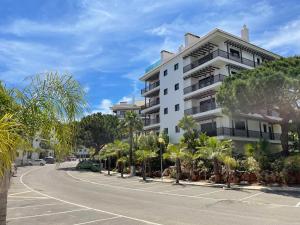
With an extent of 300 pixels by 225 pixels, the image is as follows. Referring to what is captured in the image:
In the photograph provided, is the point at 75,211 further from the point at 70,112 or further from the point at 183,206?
the point at 70,112

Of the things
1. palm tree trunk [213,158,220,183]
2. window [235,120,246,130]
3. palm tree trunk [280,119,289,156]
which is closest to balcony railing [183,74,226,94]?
window [235,120,246,130]

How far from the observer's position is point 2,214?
7.35 m

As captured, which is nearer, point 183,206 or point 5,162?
point 5,162

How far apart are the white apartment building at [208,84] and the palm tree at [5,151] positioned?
32.8 metres

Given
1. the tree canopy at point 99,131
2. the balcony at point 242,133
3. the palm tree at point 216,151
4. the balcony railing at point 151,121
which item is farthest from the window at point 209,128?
the tree canopy at point 99,131

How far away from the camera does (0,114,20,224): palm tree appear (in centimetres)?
600

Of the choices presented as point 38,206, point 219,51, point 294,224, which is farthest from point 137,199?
point 219,51

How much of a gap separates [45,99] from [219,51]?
35367 millimetres

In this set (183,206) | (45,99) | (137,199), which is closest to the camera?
(45,99)

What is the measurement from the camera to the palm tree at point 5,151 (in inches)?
236

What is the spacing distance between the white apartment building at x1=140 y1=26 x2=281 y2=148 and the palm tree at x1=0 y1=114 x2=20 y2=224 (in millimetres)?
32789

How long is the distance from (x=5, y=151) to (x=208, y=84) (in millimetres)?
39169

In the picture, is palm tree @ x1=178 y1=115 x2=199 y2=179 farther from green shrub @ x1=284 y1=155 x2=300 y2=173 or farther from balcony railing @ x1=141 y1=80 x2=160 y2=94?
balcony railing @ x1=141 y1=80 x2=160 y2=94

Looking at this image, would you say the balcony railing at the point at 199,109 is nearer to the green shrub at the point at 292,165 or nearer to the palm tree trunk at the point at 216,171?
the palm tree trunk at the point at 216,171
